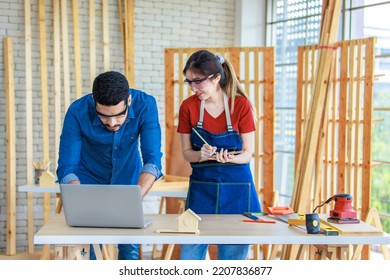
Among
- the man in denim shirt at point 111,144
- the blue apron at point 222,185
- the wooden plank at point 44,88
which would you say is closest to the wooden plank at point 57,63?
the wooden plank at point 44,88

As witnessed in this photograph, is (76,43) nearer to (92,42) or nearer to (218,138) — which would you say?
(92,42)

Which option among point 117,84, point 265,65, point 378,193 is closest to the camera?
point 117,84

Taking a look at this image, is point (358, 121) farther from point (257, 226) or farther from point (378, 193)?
point (257, 226)

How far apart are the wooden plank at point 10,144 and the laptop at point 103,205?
4.43 meters

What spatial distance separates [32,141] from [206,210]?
4263mm

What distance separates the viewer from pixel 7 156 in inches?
319

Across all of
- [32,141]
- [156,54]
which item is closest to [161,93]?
[156,54]

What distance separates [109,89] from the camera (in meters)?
3.81

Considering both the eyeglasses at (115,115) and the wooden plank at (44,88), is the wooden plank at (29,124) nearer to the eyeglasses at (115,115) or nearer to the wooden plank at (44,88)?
the wooden plank at (44,88)

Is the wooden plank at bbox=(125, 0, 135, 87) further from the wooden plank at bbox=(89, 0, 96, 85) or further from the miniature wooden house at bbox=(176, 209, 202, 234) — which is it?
the miniature wooden house at bbox=(176, 209, 202, 234)

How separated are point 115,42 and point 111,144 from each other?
4.46 m

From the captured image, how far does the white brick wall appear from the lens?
8.19 meters

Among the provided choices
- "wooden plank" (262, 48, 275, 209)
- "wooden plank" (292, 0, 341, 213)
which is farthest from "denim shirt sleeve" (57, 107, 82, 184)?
"wooden plank" (262, 48, 275, 209)

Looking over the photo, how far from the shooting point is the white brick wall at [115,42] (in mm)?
8188
